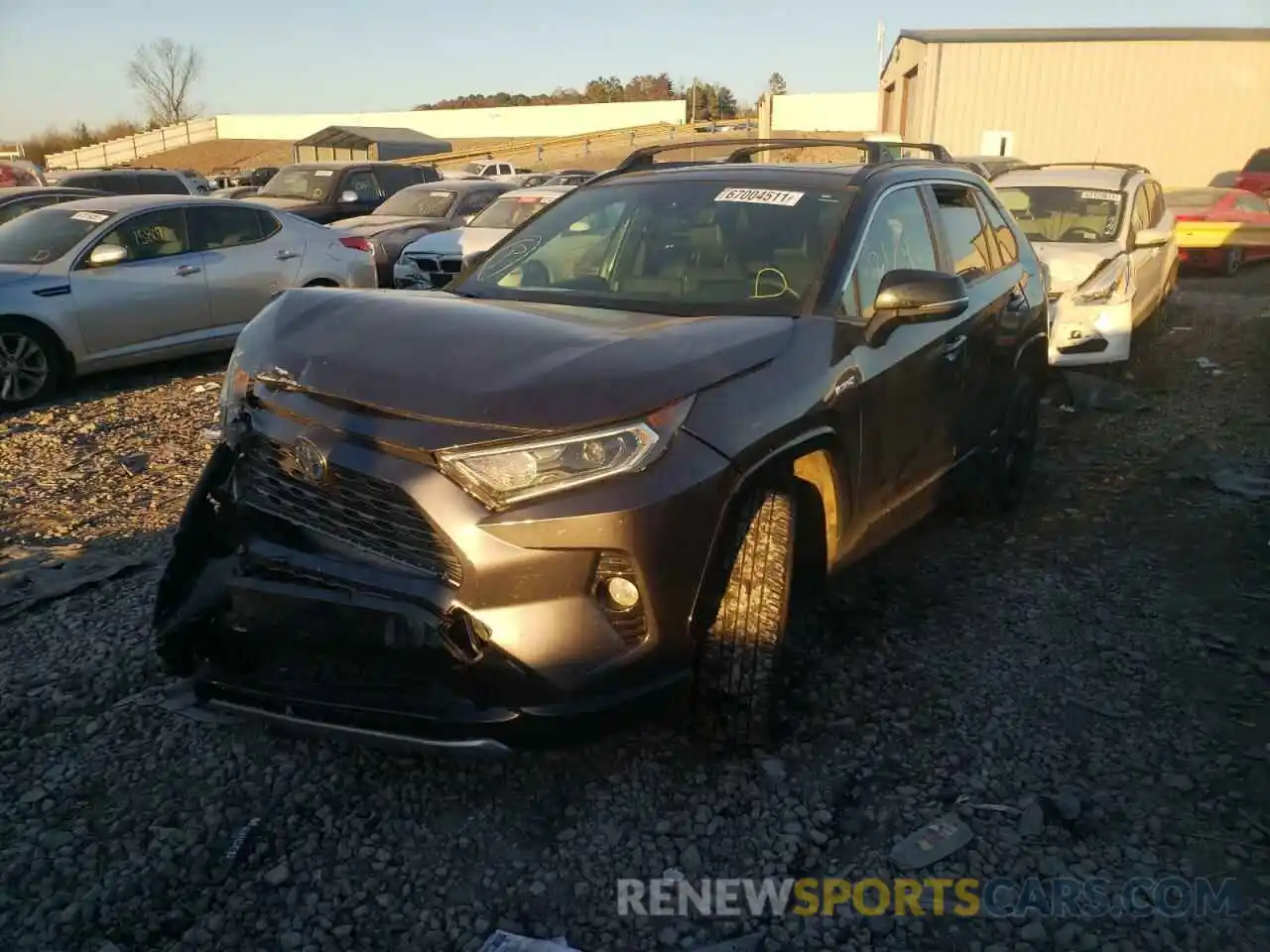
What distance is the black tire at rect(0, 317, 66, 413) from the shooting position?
7.41 metres

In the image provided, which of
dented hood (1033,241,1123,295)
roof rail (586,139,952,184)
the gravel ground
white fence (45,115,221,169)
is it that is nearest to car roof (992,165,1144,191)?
dented hood (1033,241,1123,295)

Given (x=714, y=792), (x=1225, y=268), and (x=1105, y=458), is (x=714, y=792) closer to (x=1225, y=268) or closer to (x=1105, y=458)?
(x=1105, y=458)

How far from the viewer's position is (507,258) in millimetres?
4176

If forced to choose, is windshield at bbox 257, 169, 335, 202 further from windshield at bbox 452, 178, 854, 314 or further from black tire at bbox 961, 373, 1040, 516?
black tire at bbox 961, 373, 1040, 516

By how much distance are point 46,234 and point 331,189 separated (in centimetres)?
774

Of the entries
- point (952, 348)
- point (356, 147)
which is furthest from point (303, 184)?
point (356, 147)

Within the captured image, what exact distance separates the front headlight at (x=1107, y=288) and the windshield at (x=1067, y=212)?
76 cm

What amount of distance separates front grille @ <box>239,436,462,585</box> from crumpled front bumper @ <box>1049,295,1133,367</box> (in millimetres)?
7058

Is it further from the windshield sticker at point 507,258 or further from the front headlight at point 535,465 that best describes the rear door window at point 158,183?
the front headlight at point 535,465

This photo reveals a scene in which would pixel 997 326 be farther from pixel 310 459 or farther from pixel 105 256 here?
pixel 105 256

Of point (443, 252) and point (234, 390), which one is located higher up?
point (234, 390)

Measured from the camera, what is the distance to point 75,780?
2.98 m

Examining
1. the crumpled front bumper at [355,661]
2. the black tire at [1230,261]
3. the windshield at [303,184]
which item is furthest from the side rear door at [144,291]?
the black tire at [1230,261]

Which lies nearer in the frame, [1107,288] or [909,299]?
[909,299]
